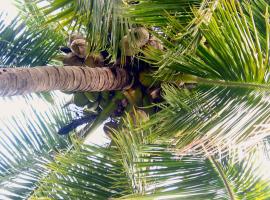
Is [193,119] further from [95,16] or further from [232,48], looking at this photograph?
[95,16]

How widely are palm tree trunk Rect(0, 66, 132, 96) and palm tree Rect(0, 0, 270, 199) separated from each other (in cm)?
22

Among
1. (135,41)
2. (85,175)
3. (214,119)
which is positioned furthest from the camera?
(135,41)

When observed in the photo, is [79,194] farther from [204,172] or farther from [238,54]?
[238,54]

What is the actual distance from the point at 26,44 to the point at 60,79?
0.94 m

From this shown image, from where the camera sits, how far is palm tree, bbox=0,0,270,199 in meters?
2.57

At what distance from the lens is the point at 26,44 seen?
3770 mm

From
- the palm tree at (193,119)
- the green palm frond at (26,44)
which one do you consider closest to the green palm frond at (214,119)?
the palm tree at (193,119)

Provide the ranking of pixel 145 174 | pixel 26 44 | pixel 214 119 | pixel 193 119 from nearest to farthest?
pixel 214 119, pixel 193 119, pixel 145 174, pixel 26 44

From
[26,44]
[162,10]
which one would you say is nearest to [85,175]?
[162,10]

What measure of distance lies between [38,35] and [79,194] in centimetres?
139

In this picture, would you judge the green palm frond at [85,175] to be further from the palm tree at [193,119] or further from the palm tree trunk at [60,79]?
the palm tree trunk at [60,79]

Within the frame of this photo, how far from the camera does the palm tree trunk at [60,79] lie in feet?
8.48

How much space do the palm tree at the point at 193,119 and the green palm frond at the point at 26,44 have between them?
709 mm

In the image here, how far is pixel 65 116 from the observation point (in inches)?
172
